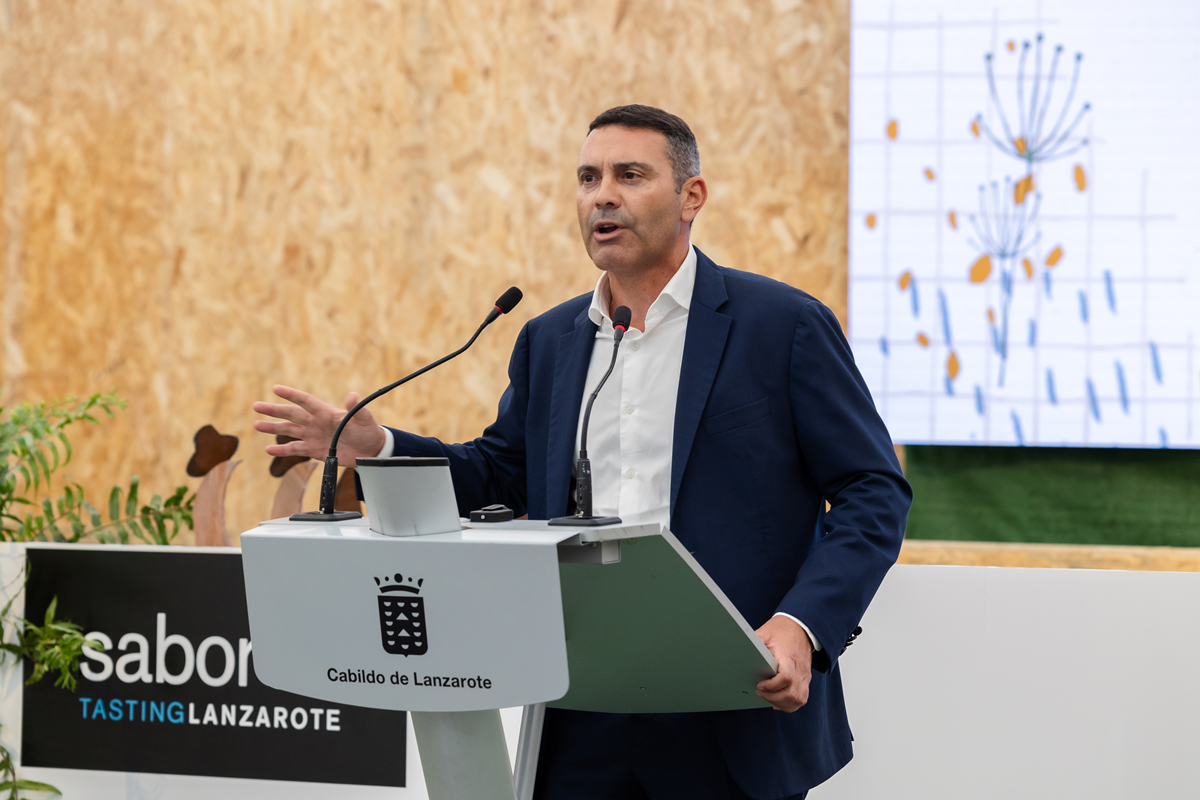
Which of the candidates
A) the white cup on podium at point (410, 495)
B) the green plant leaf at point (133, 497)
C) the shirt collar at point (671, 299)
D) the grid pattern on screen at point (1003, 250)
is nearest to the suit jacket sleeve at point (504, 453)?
the shirt collar at point (671, 299)

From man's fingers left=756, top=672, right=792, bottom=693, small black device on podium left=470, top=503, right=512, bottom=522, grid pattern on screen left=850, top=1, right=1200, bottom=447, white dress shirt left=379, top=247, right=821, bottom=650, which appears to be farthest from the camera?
grid pattern on screen left=850, top=1, right=1200, bottom=447

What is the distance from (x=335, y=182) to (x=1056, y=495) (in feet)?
9.18

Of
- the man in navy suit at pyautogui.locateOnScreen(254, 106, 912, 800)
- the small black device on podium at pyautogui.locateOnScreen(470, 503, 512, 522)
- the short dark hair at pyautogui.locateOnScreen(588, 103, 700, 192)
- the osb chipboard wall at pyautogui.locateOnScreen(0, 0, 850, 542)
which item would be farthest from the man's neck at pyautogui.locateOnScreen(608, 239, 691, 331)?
the osb chipboard wall at pyautogui.locateOnScreen(0, 0, 850, 542)

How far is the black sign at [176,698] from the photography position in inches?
86.2

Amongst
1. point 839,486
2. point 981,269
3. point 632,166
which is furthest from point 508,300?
point 981,269

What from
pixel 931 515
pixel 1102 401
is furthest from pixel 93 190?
pixel 1102 401

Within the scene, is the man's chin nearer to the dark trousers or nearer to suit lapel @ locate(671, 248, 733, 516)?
suit lapel @ locate(671, 248, 733, 516)

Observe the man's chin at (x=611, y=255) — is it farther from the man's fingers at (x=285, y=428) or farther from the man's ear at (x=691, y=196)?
the man's fingers at (x=285, y=428)

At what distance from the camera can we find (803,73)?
11.2 ft

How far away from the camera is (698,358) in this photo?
4.78ft

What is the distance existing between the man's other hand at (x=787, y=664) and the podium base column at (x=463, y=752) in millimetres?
294

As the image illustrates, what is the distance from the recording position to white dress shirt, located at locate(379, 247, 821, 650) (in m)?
1.44

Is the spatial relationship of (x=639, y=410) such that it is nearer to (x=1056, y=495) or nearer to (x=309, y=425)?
(x=309, y=425)

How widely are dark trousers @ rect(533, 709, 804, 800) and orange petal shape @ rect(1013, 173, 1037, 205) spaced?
7.89 ft
